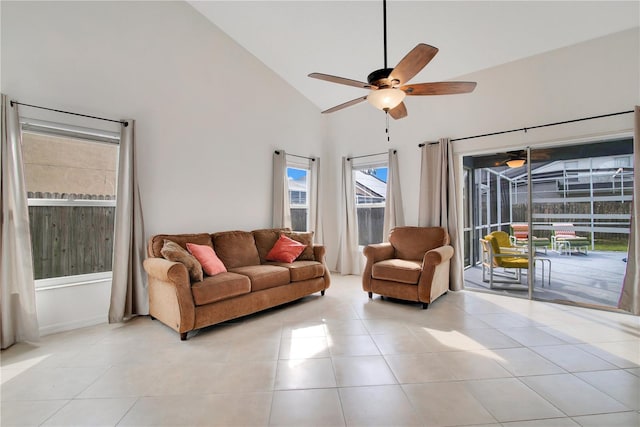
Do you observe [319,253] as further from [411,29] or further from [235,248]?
[411,29]

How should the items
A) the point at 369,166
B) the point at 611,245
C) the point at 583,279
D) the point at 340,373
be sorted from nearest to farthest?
1. the point at 340,373
2. the point at 611,245
3. the point at 583,279
4. the point at 369,166

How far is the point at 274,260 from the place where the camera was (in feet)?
13.5

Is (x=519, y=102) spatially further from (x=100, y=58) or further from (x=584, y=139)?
(x=100, y=58)

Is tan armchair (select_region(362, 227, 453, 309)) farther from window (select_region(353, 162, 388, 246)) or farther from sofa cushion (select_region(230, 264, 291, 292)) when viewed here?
sofa cushion (select_region(230, 264, 291, 292))

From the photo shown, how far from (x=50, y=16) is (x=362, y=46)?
10.8ft

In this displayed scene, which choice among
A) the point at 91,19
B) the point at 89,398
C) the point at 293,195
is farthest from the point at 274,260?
the point at 91,19

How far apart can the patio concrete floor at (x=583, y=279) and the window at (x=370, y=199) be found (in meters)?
2.12

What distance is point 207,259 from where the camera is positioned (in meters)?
3.27

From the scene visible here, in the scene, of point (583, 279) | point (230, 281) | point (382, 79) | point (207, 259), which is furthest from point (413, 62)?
point (583, 279)

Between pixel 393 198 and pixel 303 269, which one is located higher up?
pixel 393 198

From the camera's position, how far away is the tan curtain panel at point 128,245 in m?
3.18

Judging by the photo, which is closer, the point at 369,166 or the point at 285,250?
the point at 285,250

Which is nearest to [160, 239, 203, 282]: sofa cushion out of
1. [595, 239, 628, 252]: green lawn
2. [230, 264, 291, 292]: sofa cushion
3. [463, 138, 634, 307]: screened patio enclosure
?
[230, 264, 291, 292]: sofa cushion

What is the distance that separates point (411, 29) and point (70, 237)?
431 cm
